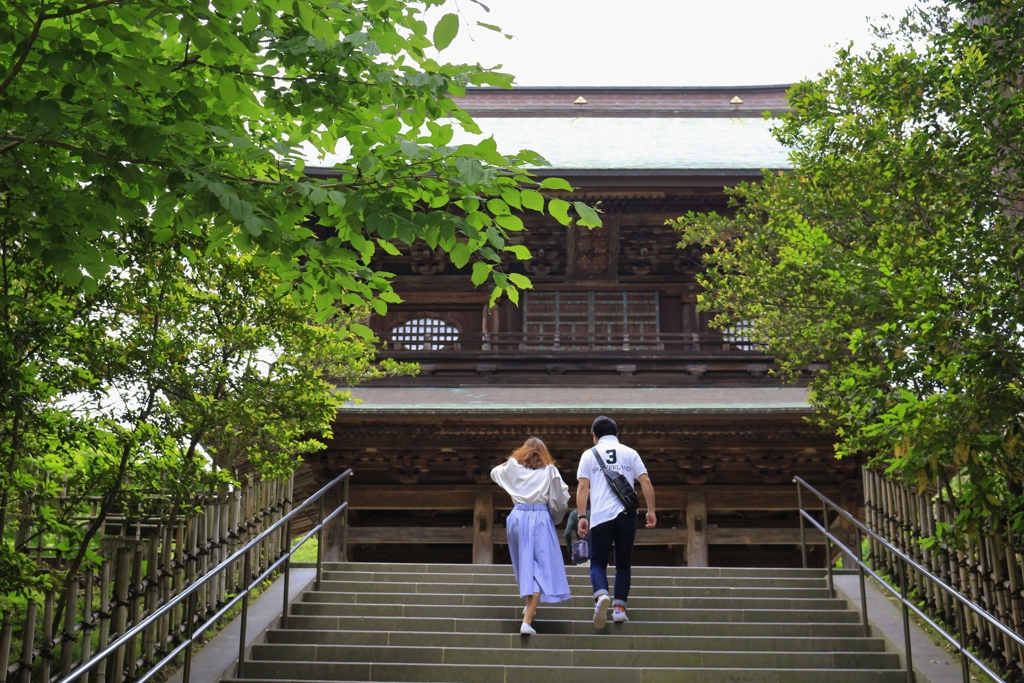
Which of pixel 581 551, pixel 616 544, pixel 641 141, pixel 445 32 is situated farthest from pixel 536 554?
pixel 641 141

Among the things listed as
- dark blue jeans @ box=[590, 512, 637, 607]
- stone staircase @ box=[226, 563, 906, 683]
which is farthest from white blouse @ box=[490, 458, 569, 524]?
stone staircase @ box=[226, 563, 906, 683]

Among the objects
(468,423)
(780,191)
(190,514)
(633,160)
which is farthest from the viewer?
(633,160)

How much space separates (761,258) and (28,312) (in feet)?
23.3

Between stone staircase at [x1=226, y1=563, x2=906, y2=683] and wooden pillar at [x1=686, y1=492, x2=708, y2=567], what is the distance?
314 centimetres

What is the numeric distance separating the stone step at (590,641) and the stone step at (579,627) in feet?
0.46

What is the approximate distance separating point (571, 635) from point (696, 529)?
548 centimetres

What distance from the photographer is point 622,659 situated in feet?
22.8

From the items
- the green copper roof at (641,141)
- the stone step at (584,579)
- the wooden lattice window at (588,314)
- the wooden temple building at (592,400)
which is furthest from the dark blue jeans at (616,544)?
the green copper roof at (641,141)

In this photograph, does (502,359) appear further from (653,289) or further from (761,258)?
(761,258)

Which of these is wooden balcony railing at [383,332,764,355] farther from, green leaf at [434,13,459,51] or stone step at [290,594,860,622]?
green leaf at [434,13,459,51]

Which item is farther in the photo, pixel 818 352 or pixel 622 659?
pixel 818 352

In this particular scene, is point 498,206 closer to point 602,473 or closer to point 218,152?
point 218,152

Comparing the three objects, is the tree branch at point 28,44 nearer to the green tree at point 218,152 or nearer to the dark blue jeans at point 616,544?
the green tree at point 218,152

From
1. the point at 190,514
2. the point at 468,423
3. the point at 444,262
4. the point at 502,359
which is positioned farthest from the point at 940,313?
the point at 444,262
